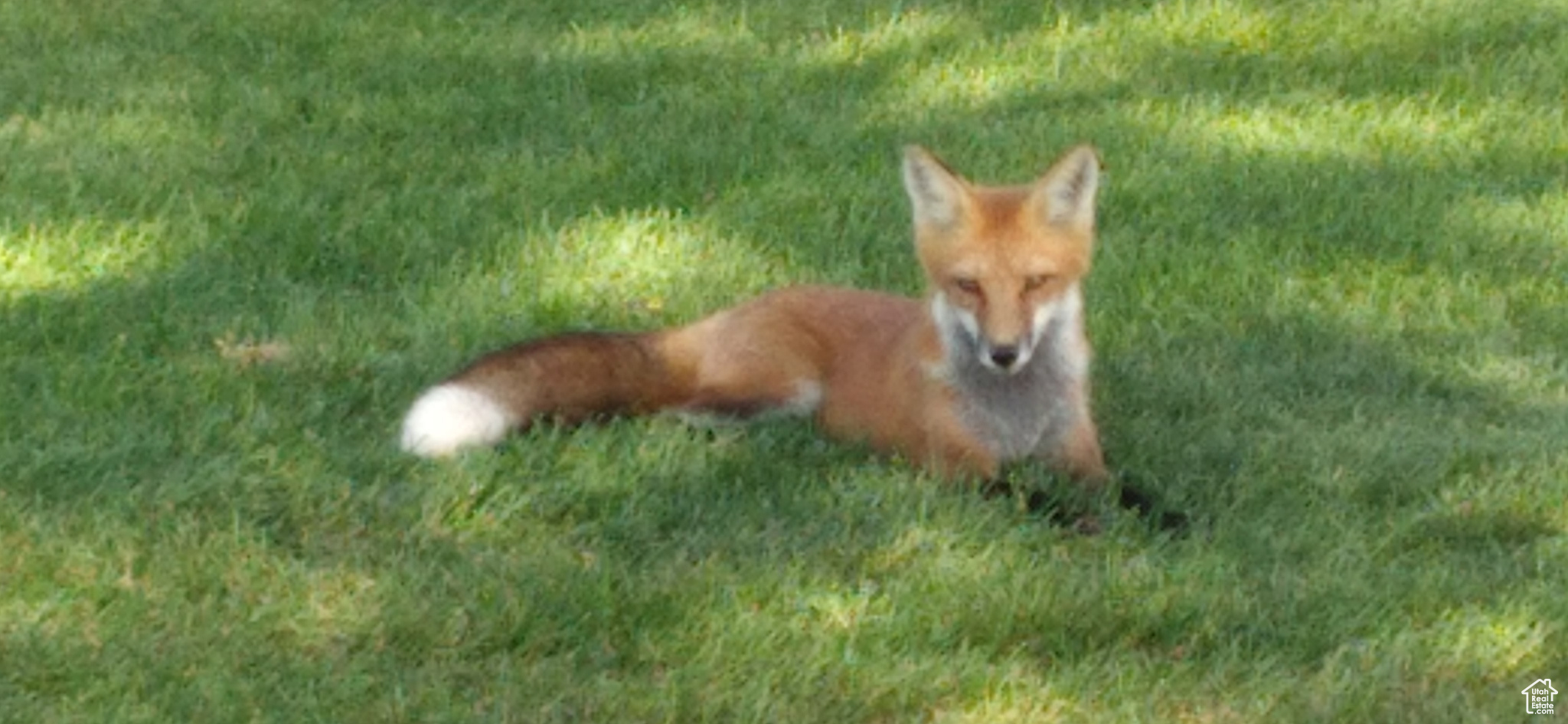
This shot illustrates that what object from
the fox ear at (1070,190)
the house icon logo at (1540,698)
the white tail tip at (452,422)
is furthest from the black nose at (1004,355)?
the house icon logo at (1540,698)

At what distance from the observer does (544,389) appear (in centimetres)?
596

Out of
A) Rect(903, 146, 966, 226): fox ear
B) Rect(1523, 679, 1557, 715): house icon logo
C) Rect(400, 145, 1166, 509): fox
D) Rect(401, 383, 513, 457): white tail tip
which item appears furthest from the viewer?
Rect(903, 146, 966, 226): fox ear

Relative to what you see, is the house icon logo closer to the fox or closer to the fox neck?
the fox

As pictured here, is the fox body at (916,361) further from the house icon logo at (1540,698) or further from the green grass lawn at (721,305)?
the house icon logo at (1540,698)

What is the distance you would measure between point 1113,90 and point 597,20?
80.5 inches

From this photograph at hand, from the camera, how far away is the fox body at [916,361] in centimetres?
573

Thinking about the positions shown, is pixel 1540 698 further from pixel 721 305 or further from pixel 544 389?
pixel 721 305

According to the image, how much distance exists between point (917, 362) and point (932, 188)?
0.41 metres

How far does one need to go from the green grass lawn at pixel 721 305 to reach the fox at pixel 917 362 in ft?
0.56

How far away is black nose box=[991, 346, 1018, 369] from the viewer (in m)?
5.64

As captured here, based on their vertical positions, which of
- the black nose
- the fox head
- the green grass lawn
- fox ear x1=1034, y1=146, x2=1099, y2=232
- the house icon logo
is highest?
fox ear x1=1034, y1=146, x2=1099, y2=232

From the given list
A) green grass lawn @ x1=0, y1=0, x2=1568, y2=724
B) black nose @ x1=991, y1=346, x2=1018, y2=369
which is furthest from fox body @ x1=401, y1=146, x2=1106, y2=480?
green grass lawn @ x1=0, y1=0, x2=1568, y2=724

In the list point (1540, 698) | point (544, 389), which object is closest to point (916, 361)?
point (544, 389)

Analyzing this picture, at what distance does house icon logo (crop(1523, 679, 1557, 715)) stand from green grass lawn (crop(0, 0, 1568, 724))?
0.06 m
